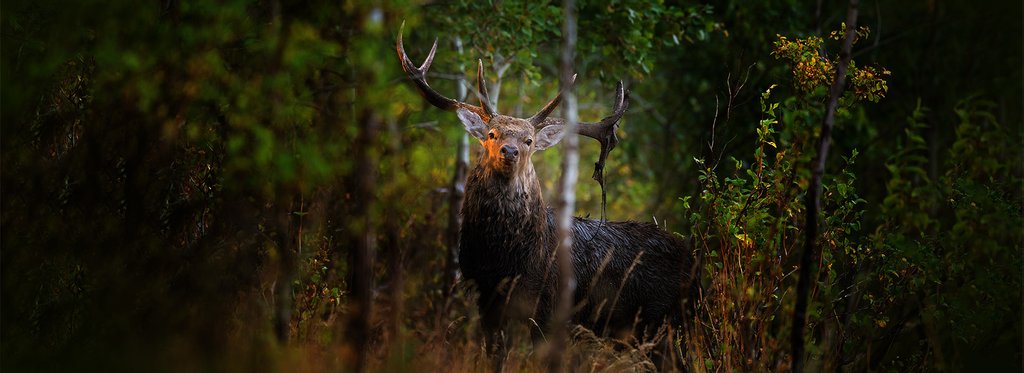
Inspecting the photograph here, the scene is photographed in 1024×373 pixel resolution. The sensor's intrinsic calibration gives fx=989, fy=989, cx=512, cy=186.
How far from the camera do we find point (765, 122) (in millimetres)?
6121

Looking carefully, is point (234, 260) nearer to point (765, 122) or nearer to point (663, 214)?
point (765, 122)

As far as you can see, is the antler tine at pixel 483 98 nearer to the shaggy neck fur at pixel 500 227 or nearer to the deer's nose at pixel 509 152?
the shaggy neck fur at pixel 500 227

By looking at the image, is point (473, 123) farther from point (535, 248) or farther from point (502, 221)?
point (535, 248)

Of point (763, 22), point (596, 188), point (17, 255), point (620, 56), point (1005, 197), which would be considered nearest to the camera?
point (17, 255)

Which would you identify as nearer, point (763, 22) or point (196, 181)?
point (196, 181)

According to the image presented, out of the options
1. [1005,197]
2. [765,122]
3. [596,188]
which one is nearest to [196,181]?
[765,122]

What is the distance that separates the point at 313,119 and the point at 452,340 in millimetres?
2256

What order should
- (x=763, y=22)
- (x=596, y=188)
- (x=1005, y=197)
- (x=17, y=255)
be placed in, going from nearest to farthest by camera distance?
(x=17, y=255) < (x=1005, y=197) < (x=763, y=22) < (x=596, y=188)

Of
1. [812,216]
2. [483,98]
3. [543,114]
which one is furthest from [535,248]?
[812,216]

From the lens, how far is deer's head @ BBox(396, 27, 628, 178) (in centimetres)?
767

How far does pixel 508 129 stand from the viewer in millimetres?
7812

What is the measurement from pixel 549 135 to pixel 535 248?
46.1 inches

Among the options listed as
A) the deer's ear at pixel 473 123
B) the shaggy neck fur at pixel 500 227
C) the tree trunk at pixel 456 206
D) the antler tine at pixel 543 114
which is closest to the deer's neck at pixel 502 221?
the shaggy neck fur at pixel 500 227

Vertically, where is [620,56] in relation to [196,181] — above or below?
above
